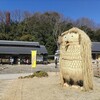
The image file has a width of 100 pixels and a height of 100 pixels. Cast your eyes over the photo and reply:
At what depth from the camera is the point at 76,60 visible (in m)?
14.3

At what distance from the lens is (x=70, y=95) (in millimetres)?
12516

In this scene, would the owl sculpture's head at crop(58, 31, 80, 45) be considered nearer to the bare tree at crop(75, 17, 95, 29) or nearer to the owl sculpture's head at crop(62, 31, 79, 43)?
the owl sculpture's head at crop(62, 31, 79, 43)

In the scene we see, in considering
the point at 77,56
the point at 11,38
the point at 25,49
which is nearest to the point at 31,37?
the point at 11,38

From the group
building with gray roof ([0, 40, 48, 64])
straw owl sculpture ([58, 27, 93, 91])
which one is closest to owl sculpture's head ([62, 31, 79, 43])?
straw owl sculpture ([58, 27, 93, 91])

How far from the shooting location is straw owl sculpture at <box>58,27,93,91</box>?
1393 centimetres

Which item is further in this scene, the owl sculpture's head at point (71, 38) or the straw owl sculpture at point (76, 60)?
the owl sculpture's head at point (71, 38)

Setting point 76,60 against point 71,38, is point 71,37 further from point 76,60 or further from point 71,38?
point 76,60

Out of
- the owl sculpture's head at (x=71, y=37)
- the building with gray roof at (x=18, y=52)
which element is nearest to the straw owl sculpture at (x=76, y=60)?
the owl sculpture's head at (x=71, y=37)

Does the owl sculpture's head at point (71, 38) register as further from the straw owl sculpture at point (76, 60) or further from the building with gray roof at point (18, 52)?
the building with gray roof at point (18, 52)

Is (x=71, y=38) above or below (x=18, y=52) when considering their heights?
below

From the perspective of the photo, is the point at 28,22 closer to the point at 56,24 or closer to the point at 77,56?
the point at 56,24

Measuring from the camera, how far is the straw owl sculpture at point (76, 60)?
13.9m

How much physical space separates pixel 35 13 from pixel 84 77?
207 feet

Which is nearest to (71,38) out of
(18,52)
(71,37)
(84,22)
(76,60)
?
(71,37)
